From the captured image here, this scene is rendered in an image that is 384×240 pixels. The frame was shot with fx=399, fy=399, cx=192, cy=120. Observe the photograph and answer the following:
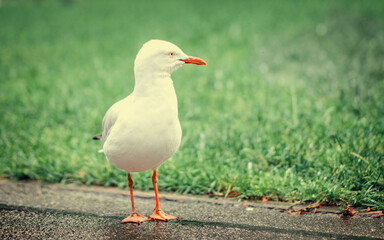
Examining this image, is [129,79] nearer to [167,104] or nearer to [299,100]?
[299,100]

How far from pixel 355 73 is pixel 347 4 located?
680 centimetres

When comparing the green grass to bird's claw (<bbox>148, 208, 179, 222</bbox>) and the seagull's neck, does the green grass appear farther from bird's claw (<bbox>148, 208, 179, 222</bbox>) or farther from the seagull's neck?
the seagull's neck

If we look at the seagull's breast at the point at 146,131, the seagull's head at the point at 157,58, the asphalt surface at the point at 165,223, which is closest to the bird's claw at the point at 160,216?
the asphalt surface at the point at 165,223

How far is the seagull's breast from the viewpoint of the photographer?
2.66 metres

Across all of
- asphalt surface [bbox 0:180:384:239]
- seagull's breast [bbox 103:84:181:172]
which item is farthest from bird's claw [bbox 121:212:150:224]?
seagull's breast [bbox 103:84:181:172]

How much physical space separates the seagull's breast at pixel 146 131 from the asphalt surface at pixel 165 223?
0.58 meters

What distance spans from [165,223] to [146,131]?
836 mm

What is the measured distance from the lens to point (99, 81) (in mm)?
7262

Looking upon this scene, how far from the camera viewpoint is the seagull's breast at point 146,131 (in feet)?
8.72

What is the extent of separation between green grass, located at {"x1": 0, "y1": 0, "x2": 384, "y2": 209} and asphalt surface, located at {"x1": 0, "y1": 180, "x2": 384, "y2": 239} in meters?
0.21

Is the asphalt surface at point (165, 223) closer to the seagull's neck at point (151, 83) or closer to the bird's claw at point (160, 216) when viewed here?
the bird's claw at point (160, 216)

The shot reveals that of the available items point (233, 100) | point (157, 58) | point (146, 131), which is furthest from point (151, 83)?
point (233, 100)

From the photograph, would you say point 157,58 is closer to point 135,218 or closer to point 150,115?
point 150,115

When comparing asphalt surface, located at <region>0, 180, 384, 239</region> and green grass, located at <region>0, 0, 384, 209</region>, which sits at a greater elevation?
green grass, located at <region>0, 0, 384, 209</region>
